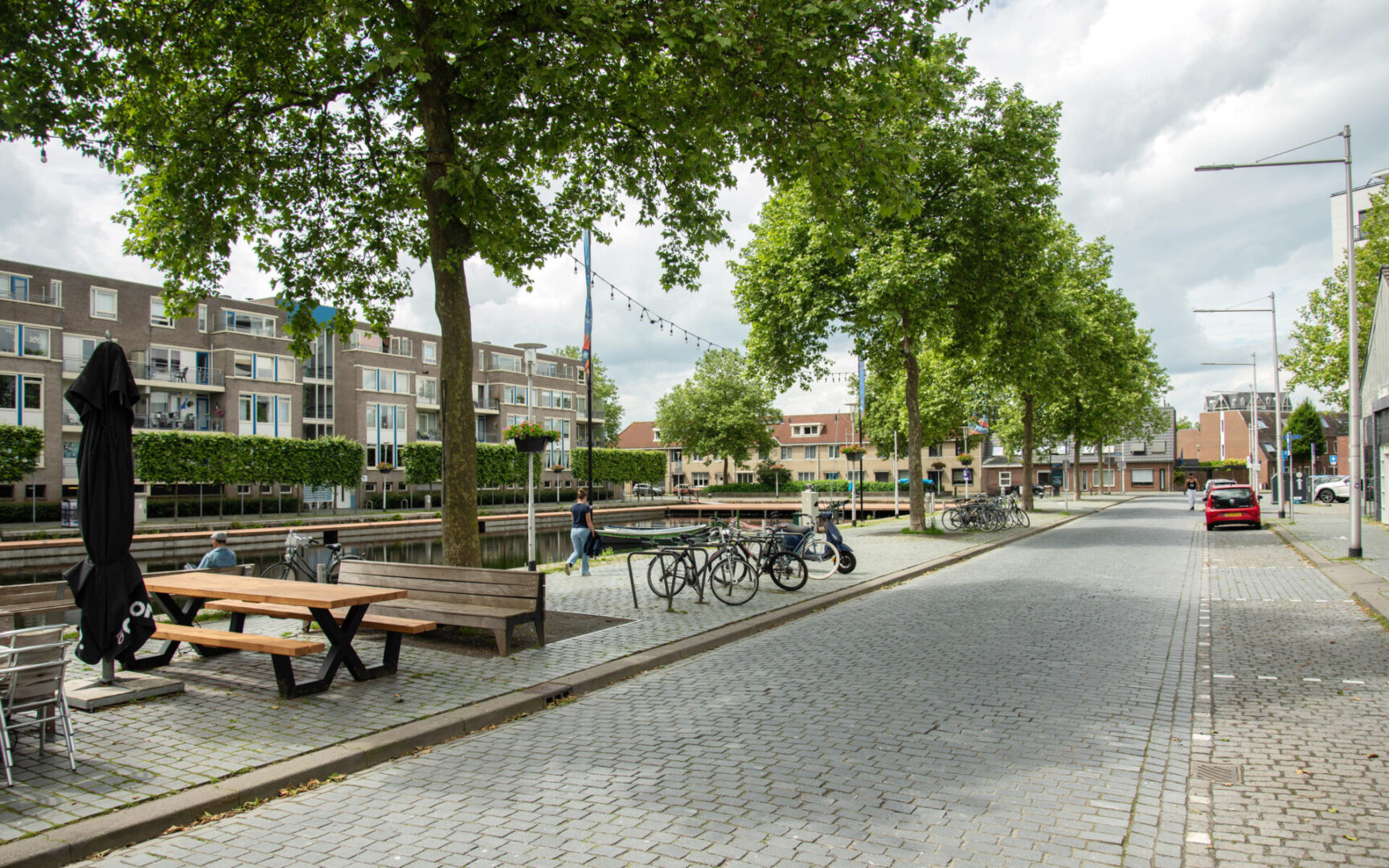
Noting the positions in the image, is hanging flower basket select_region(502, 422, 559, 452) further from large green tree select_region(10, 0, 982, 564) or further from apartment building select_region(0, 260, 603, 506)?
apartment building select_region(0, 260, 603, 506)

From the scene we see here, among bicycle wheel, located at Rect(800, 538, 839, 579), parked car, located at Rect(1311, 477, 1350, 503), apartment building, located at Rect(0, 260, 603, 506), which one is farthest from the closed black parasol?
parked car, located at Rect(1311, 477, 1350, 503)

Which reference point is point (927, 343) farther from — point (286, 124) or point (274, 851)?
point (274, 851)

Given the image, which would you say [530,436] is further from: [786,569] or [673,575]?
[673,575]

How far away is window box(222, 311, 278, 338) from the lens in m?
50.0

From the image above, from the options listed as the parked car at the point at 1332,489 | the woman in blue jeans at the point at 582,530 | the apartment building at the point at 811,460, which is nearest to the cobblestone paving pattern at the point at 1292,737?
the woman in blue jeans at the point at 582,530

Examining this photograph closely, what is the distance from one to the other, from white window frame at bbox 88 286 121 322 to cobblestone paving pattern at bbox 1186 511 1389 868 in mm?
51125

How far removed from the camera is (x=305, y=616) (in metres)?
7.25

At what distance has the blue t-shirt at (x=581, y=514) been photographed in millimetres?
15406

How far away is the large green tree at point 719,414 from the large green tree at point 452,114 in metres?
58.7

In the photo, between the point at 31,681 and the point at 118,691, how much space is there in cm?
165

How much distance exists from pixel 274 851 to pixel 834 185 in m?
7.96

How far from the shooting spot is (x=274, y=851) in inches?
155

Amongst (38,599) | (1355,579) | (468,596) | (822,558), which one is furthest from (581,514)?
(1355,579)

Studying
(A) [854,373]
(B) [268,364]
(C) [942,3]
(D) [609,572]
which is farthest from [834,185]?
(B) [268,364]
